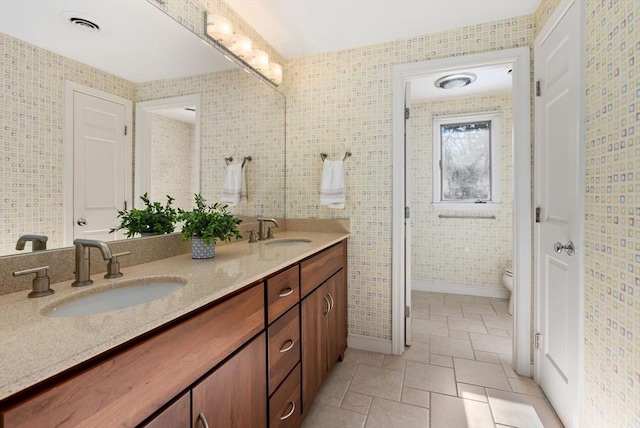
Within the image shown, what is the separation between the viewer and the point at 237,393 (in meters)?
0.97

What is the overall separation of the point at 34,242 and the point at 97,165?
32cm

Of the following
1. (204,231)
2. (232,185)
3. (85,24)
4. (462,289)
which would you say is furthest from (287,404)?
(462,289)

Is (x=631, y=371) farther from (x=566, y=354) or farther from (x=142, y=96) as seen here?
(x=142, y=96)

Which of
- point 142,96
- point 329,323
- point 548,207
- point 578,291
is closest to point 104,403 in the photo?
point 142,96

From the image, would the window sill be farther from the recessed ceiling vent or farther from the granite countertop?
the recessed ceiling vent

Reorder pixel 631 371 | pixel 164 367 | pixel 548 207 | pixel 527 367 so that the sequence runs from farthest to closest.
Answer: pixel 527 367
pixel 548 207
pixel 631 371
pixel 164 367

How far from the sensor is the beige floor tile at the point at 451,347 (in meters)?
2.26

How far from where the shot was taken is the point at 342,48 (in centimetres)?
234

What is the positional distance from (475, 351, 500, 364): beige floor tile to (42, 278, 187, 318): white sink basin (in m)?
2.12

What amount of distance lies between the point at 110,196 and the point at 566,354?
86.0 inches

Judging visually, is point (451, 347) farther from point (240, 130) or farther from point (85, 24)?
point (85, 24)

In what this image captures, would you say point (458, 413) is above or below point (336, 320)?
below

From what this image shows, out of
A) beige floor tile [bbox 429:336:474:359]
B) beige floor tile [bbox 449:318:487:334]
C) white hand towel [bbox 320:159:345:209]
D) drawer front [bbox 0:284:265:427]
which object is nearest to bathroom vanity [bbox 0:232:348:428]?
drawer front [bbox 0:284:265:427]

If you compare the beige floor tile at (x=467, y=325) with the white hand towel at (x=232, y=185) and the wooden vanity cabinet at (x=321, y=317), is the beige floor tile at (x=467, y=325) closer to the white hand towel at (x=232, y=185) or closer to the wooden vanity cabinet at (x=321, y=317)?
the wooden vanity cabinet at (x=321, y=317)
